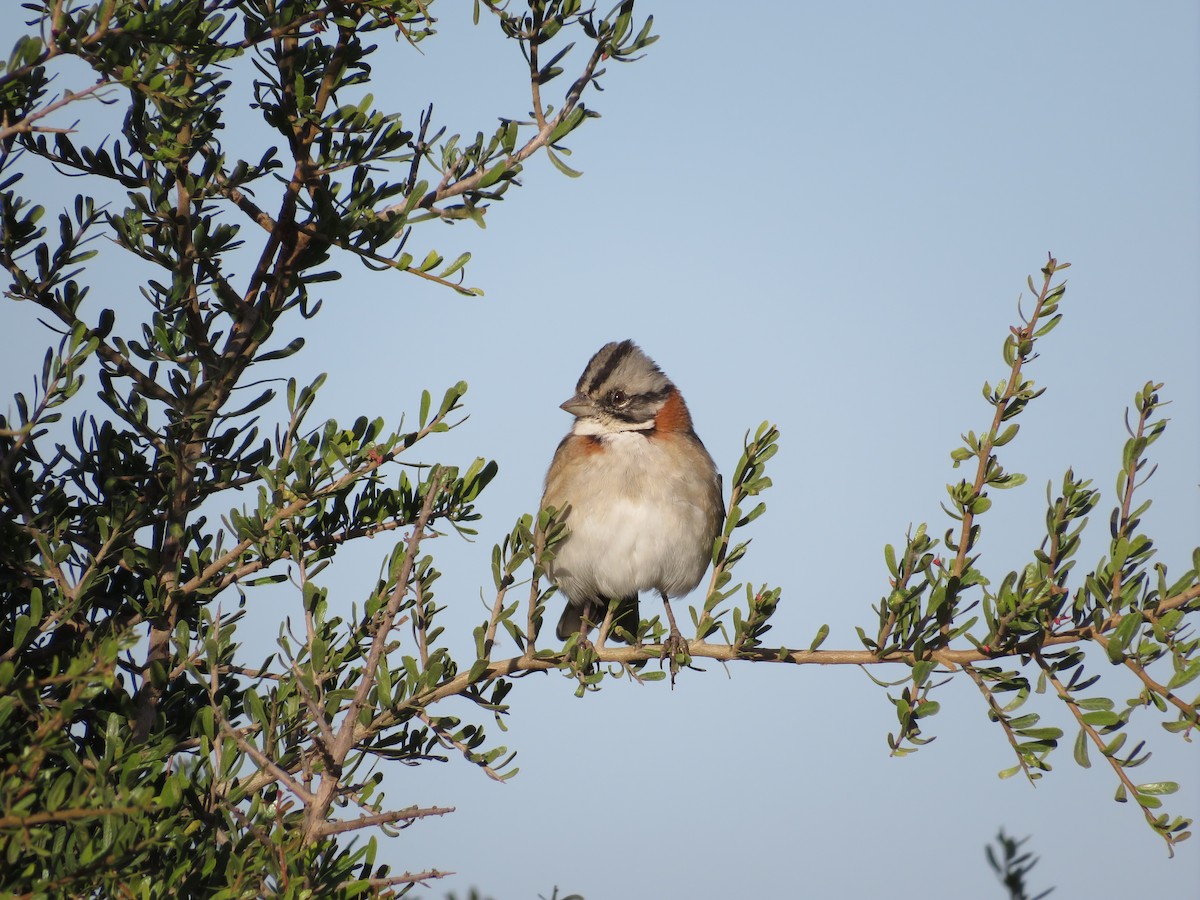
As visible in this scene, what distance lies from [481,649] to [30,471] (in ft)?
5.11

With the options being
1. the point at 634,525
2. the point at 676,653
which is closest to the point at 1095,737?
the point at 676,653

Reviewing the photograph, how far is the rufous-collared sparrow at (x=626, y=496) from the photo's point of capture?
21.0 ft

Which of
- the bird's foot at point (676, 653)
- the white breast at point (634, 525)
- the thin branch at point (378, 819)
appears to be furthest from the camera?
the white breast at point (634, 525)

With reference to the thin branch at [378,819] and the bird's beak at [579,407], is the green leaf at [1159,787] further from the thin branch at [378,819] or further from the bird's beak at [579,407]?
the bird's beak at [579,407]

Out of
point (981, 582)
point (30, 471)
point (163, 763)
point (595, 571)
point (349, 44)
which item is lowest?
point (163, 763)

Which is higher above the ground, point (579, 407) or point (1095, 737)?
point (579, 407)

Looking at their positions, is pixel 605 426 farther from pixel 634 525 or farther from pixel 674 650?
pixel 674 650

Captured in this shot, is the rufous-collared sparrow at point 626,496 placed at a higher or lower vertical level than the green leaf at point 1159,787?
higher

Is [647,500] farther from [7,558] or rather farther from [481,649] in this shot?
[7,558]

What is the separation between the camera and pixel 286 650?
3.54 meters

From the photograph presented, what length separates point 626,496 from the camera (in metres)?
6.43

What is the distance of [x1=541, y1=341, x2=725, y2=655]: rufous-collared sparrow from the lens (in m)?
6.40

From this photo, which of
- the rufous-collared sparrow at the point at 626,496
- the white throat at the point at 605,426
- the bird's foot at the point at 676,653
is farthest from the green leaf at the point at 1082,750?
the white throat at the point at 605,426

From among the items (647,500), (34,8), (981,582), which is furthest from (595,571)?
(34,8)
